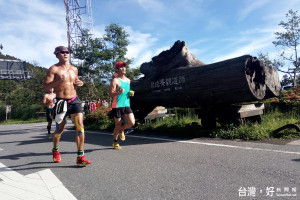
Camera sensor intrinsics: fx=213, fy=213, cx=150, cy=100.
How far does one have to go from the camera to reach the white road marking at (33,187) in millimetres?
2229

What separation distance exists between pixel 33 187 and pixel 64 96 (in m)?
1.47

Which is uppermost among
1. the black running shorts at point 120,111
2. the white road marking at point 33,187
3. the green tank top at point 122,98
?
the green tank top at point 122,98

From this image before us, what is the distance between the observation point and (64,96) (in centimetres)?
349

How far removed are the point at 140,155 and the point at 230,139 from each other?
207 cm

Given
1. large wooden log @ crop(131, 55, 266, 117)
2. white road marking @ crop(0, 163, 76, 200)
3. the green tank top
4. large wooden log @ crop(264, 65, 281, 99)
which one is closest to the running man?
the green tank top

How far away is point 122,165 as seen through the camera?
325 cm

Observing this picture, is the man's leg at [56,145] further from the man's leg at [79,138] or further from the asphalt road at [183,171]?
the man's leg at [79,138]

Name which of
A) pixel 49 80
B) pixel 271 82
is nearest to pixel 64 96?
pixel 49 80

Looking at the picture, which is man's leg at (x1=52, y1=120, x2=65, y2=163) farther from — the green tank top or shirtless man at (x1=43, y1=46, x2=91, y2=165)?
the green tank top

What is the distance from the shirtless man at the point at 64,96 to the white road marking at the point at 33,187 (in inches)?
24.3

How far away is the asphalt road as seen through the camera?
84.6 inches

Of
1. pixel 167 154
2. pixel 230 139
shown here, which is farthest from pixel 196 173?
pixel 230 139

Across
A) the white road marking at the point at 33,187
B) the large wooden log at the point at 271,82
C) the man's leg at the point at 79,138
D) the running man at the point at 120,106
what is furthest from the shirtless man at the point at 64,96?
the large wooden log at the point at 271,82

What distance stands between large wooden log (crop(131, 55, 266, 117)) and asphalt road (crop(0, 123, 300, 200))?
1.15 m
